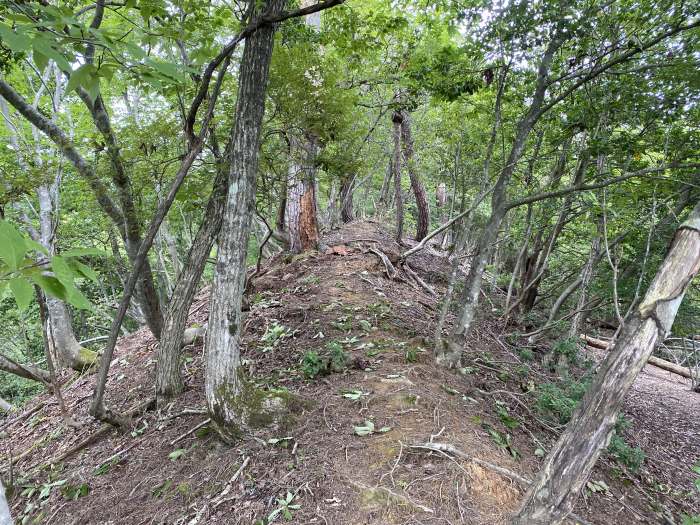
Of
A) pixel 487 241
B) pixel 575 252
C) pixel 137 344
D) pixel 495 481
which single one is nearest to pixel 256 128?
pixel 487 241

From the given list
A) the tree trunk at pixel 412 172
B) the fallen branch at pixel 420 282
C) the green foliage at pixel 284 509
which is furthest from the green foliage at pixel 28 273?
the tree trunk at pixel 412 172

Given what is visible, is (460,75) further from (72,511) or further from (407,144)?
(407,144)

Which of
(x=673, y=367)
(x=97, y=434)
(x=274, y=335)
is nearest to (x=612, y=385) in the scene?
(x=274, y=335)

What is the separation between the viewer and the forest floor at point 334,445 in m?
2.53

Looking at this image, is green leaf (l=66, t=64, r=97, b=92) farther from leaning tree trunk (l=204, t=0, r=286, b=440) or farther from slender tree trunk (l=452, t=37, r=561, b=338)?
slender tree trunk (l=452, t=37, r=561, b=338)

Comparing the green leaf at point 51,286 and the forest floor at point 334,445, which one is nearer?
the green leaf at point 51,286

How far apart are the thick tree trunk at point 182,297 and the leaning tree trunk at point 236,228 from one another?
0.82 m

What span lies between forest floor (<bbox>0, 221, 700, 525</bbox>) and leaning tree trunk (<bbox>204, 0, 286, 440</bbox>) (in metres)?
0.55

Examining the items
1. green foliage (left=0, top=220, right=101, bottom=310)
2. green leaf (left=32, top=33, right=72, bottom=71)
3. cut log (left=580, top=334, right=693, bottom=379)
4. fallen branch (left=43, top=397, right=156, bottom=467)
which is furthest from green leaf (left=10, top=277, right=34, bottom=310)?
cut log (left=580, top=334, right=693, bottom=379)

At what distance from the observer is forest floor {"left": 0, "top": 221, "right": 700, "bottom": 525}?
2.53m

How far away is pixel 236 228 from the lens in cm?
284

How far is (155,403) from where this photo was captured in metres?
3.81

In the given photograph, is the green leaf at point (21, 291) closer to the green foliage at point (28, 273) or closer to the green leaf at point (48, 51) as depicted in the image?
the green foliage at point (28, 273)

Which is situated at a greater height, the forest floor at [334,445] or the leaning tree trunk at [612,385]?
the leaning tree trunk at [612,385]
